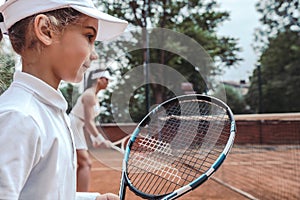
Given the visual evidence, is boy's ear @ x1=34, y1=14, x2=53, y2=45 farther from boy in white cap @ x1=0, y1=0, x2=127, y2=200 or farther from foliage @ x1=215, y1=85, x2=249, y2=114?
foliage @ x1=215, y1=85, x2=249, y2=114

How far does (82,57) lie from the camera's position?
49 centimetres

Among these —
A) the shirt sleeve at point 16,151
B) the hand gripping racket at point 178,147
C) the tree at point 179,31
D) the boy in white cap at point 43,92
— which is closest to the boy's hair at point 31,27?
the boy in white cap at point 43,92

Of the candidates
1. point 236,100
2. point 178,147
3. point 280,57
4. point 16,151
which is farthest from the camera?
point 280,57

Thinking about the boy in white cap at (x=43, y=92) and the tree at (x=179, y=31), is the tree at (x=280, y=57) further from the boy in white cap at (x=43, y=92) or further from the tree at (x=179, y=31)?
the boy in white cap at (x=43, y=92)

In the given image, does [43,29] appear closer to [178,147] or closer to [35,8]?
[35,8]

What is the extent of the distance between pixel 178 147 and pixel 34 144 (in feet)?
2.20

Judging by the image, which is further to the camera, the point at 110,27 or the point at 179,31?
the point at 179,31

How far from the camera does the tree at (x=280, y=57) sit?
696 cm

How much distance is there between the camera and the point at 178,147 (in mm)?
1043

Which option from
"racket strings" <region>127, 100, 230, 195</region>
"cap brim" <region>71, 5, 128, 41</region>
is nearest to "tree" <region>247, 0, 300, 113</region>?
"racket strings" <region>127, 100, 230, 195</region>

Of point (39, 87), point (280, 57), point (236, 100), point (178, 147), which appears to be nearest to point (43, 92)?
point (39, 87)

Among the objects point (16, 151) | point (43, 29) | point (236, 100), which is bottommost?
point (236, 100)

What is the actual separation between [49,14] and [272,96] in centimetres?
677

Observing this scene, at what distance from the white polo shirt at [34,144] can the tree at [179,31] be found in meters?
4.04
